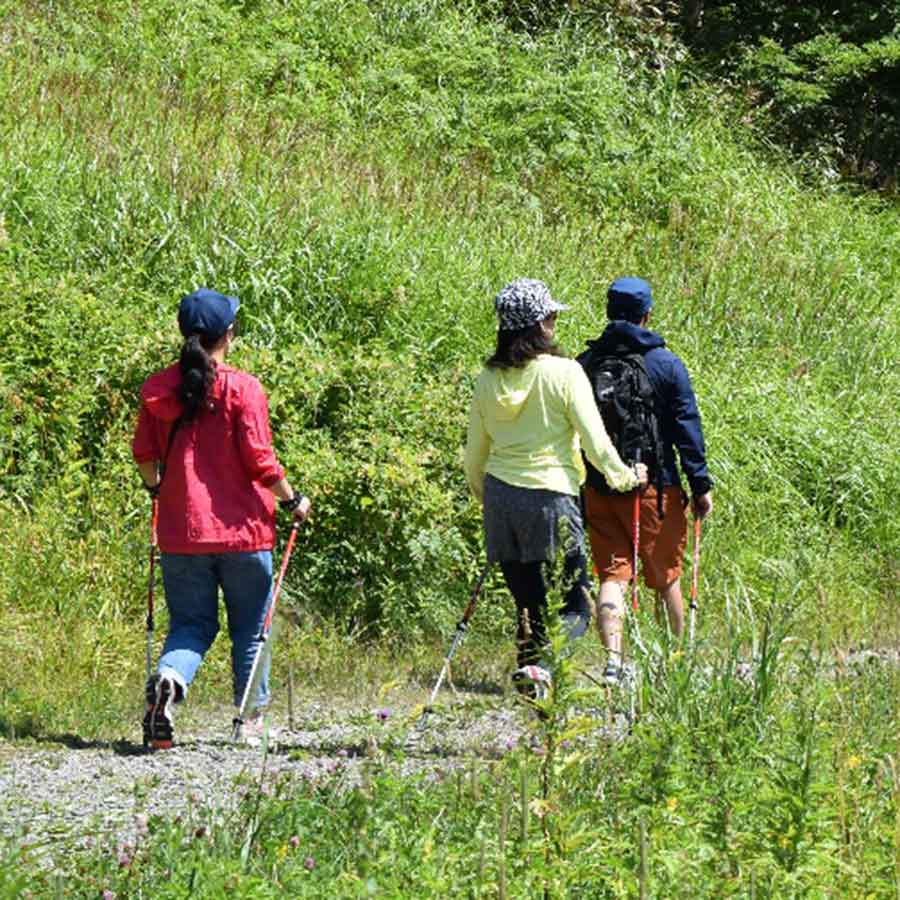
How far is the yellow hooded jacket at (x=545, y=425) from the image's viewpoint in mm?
7457

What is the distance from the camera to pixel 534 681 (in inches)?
208

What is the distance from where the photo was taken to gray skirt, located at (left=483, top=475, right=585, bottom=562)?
294 inches

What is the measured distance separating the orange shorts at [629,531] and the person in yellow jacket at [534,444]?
24.3 inches

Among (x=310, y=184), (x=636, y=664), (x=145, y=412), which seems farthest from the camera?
(x=310, y=184)

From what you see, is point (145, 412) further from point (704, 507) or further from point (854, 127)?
point (854, 127)

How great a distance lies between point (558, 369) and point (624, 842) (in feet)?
10.3

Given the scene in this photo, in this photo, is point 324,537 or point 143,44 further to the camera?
point 143,44

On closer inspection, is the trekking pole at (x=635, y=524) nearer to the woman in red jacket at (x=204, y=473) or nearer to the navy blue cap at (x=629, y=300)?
the navy blue cap at (x=629, y=300)

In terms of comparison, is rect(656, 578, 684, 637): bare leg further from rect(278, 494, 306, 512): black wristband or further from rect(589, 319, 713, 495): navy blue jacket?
rect(278, 494, 306, 512): black wristband

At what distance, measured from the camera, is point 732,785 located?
493 cm

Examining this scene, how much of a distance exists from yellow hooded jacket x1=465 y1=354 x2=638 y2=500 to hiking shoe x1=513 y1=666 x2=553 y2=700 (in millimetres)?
859

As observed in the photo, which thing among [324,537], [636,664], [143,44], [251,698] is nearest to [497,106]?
[143,44]

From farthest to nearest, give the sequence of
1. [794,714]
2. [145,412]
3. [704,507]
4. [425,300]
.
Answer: [425,300], [704,507], [145,412], [794,714]

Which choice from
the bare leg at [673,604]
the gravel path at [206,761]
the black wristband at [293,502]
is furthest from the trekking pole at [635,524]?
the black wristband at [293,502]
